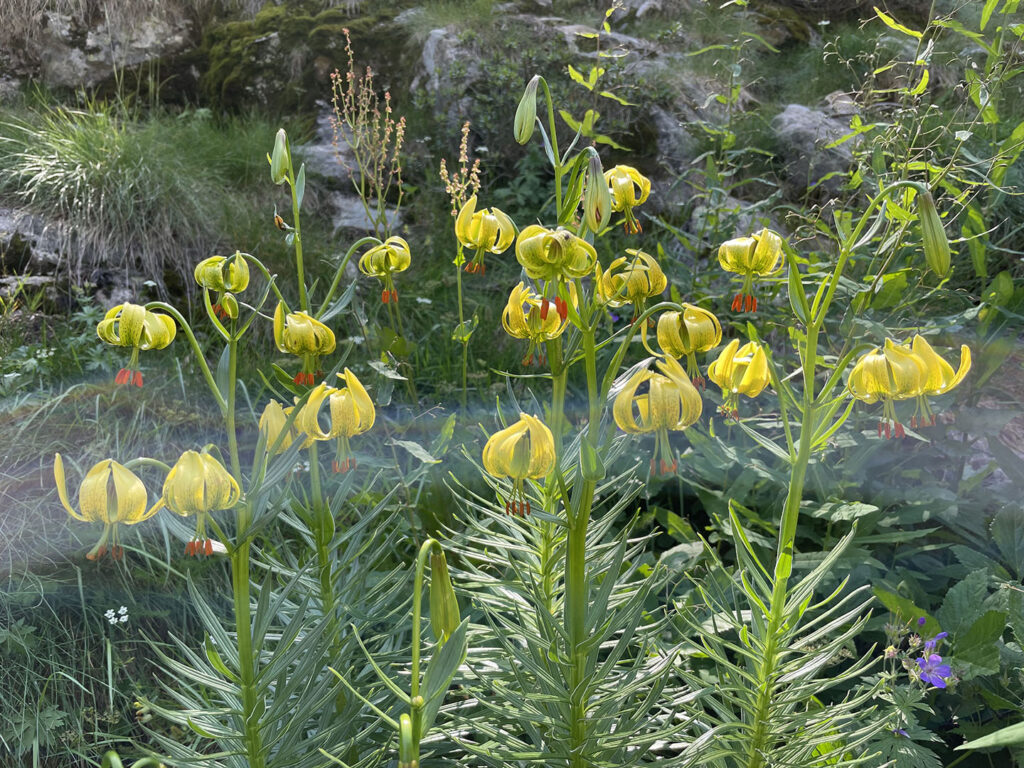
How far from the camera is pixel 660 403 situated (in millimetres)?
882

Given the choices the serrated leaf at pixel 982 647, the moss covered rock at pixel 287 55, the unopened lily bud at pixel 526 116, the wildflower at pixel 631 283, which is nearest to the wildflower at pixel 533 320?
the wildflower at pixel 631 283

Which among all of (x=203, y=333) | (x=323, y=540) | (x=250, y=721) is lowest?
(x=203, y=333)

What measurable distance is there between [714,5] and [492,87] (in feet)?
6.03

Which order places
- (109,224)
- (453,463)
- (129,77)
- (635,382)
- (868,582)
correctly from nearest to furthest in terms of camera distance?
(635,382), (868,582), (453,463), (109,224), (129,77)

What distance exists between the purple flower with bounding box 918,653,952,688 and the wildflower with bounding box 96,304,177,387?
1146 mm

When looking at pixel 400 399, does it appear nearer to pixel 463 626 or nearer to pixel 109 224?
pixel 109 224

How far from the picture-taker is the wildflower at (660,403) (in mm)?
871

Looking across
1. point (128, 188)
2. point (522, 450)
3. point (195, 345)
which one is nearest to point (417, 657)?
point (522, 450)

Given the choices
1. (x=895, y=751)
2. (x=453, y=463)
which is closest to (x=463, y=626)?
(x=895, y=751)

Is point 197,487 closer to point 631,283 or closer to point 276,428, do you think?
point 276,428

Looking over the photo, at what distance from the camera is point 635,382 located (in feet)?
2.84

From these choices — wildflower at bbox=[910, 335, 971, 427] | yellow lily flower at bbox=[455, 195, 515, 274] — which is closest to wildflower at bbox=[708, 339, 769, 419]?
wildflower at bbox=[910, 335, 971, 427]

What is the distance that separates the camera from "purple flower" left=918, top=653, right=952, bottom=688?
1208 mm

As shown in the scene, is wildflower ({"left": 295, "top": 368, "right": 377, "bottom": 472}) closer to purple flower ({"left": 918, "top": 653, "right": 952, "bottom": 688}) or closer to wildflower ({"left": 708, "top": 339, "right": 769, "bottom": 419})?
wildflower ({"left": 708, "top": 339, "right": 769, "bottom": 419})
